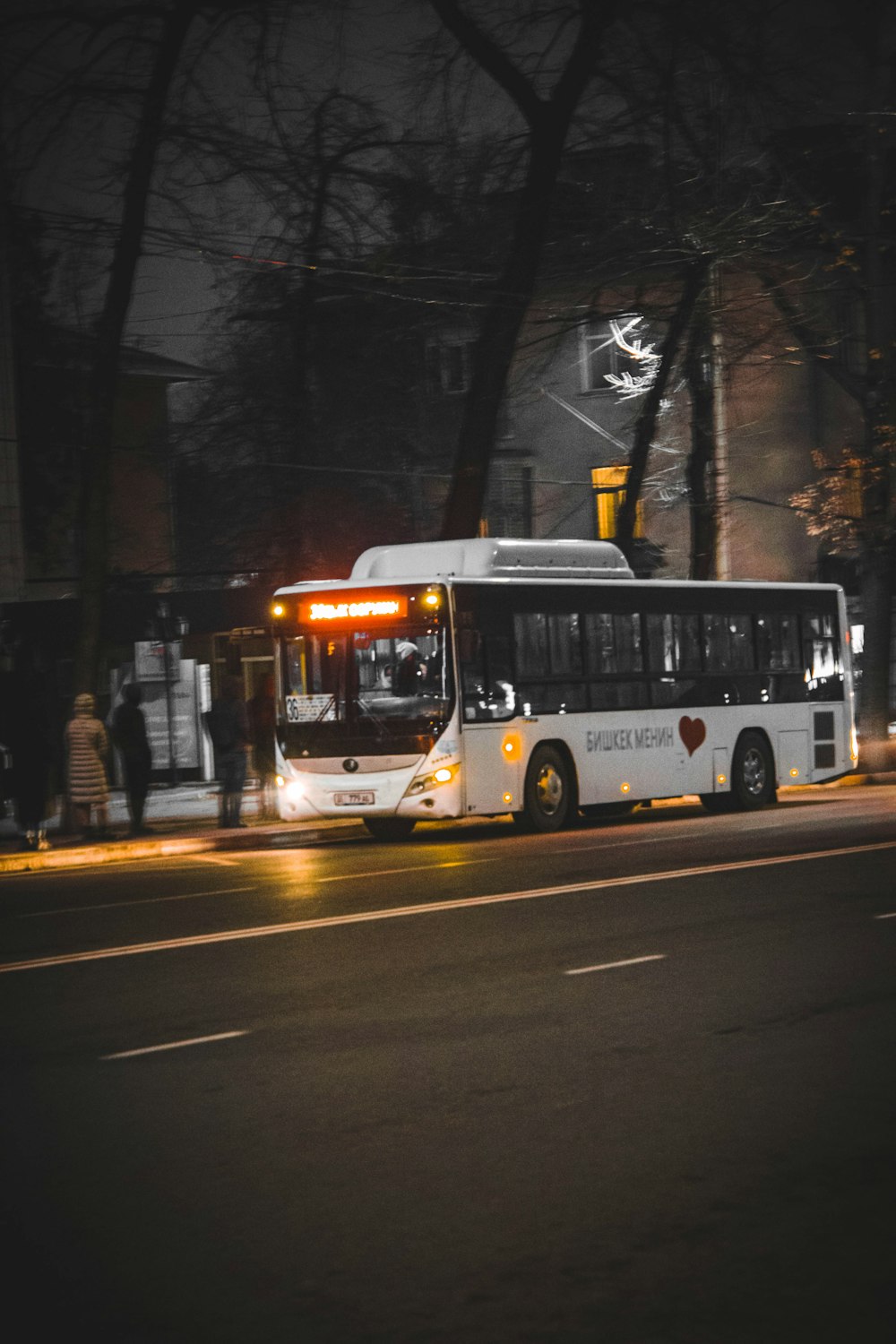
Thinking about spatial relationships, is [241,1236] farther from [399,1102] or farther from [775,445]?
[775,445]

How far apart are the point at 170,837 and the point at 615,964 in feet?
39.3

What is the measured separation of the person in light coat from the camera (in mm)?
21625

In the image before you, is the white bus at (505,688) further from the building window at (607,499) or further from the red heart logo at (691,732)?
the building window at (607,499)

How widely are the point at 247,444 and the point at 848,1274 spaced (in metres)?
34.0

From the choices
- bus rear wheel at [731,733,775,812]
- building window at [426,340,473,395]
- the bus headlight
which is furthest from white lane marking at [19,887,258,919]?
building window at [426,340,473,395]

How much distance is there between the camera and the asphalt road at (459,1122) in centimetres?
483

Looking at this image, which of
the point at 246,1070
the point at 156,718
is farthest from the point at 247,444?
the point at 246,1070

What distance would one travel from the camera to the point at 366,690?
2119 centimetres

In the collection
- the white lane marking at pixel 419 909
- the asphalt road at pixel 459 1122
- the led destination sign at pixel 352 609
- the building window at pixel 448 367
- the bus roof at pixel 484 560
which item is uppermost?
the building window at pixel 448 367

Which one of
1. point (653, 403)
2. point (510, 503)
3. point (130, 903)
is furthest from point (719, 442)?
point (130, 903)

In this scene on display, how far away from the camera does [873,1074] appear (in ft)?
24.3

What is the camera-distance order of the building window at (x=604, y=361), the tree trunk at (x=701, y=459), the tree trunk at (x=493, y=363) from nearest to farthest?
1. the tree trunk at (x=493, y=363)
2. the tree trunk at (x=701, y=459)
3. the building window at (x=604, y=361)

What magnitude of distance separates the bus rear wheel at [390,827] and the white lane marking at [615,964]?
37.7 ft

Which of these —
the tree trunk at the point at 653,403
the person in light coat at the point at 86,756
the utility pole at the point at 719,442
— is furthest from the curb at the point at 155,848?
the utility pole at the point at 719,442
